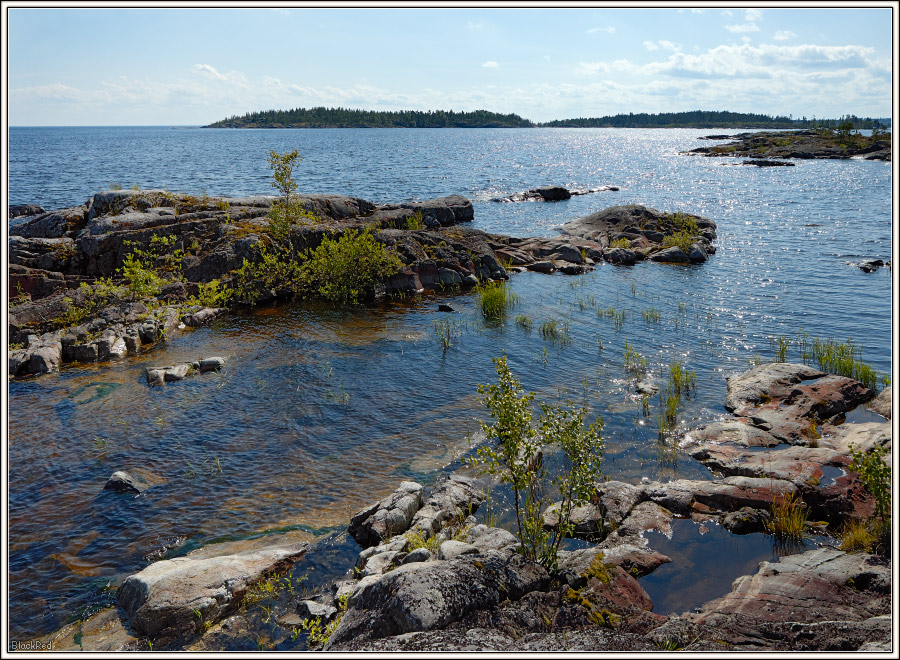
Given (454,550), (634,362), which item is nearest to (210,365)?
(454,550)

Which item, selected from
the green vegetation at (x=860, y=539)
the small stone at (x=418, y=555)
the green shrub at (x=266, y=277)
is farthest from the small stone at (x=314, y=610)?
the green shrub at (x=266, y=277)

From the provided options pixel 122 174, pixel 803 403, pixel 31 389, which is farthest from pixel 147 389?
pixel 122 174

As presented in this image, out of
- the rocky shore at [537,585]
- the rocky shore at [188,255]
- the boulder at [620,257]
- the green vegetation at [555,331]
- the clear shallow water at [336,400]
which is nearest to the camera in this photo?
the rocky shore at [537,585]

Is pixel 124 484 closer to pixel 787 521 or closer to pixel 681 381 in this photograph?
pixel 787 521

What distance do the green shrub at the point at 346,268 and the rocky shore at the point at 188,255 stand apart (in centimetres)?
85

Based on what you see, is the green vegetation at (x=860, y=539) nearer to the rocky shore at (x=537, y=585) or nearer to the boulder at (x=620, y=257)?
the rocky shore at (x=537, y=585)

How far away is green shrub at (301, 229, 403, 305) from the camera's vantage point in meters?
29.1

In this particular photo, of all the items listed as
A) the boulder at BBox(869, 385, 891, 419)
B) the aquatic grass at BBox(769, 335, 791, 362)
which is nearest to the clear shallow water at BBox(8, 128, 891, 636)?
the aquatic grass at BBox(769, 335, 791, 362)

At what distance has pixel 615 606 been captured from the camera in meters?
8.38

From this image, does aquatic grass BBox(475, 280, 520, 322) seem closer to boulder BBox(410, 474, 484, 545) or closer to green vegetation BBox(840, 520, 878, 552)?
boulder BBox(410, 474, 484, 545)

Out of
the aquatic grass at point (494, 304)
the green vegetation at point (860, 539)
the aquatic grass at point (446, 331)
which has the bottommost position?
the green vegetation at point (860, 539)

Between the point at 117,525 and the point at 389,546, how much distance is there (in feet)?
20.8

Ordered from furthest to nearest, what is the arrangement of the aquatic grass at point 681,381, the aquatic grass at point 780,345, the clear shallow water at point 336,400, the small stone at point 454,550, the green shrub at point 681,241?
the green shrub at point 681,241
the aquatic grass at point 780,345
the aquatic grass at point 681,381
the clear shallow water at point 336,400
the small stone at point 454,550

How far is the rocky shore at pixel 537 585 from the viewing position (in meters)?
7.24
